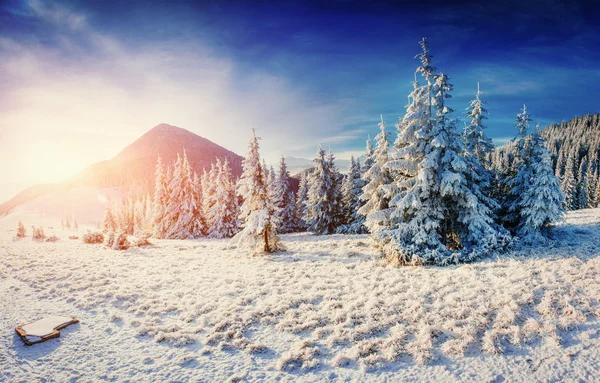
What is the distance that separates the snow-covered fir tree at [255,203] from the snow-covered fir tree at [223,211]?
16259 mm

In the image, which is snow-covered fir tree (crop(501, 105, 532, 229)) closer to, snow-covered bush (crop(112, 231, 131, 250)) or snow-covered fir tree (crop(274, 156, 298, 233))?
snow-covered bush (crop(112, 231, 131, 250))

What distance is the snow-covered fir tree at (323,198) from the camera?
36.9 meters

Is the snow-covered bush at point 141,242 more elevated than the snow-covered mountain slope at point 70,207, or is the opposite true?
the snow-covered mountain slope at point 70,207

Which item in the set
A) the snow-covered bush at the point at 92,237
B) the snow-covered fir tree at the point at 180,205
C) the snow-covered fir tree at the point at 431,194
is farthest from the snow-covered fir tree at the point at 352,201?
the snow-covered bush at the point at 92,237

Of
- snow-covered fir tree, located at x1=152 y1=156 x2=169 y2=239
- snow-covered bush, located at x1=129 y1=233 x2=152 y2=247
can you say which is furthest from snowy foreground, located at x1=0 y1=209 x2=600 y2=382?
snow-covered fir tree, located at x1=152 y1=156 x2=169 y2=239

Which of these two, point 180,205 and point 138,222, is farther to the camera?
point 138,222

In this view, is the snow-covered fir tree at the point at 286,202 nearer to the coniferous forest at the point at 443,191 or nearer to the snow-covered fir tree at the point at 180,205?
the snow-covered fir tree at the point at 180,205

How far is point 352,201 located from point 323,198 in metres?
4.01

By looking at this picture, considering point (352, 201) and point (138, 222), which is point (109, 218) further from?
point (352, 201)

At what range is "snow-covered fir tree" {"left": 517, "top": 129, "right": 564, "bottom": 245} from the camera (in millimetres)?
18453

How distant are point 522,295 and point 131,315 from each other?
52.7 feet

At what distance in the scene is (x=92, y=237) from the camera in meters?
34.0

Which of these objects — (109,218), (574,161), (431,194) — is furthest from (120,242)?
(574,161)

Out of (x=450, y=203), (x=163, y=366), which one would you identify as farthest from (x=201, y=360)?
(x=450, y=203)
